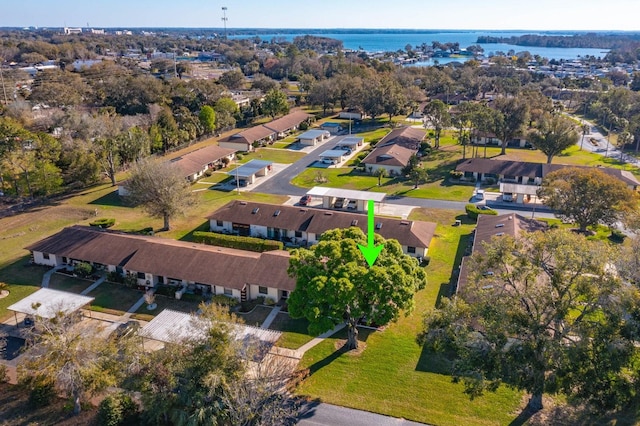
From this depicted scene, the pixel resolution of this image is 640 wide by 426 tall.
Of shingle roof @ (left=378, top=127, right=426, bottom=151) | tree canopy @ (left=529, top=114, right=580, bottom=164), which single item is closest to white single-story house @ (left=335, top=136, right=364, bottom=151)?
shingle roof @ (left=378, top=127, right=426, bottom=151)

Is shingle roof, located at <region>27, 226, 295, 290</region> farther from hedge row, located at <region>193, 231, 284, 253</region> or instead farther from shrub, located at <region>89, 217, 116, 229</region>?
shrub, located at <region>89, 217, 116, 229</region>

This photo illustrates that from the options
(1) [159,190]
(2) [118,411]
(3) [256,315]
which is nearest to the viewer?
(2) [118,411]

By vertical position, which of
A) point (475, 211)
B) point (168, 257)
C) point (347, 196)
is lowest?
point (475, 211)

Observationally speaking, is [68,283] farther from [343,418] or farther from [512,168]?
[512,168]

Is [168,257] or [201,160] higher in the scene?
[201,160]

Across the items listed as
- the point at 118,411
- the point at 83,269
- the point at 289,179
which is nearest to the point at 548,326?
the point at 118,411

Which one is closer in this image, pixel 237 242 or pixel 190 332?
pixel 190 332

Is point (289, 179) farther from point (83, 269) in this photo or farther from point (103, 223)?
point (83, 269)

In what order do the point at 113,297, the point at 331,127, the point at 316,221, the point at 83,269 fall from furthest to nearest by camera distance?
1. the point at 331,127
2. the point at 316,221
3. the point at 83,269
4. the point at 113,297
